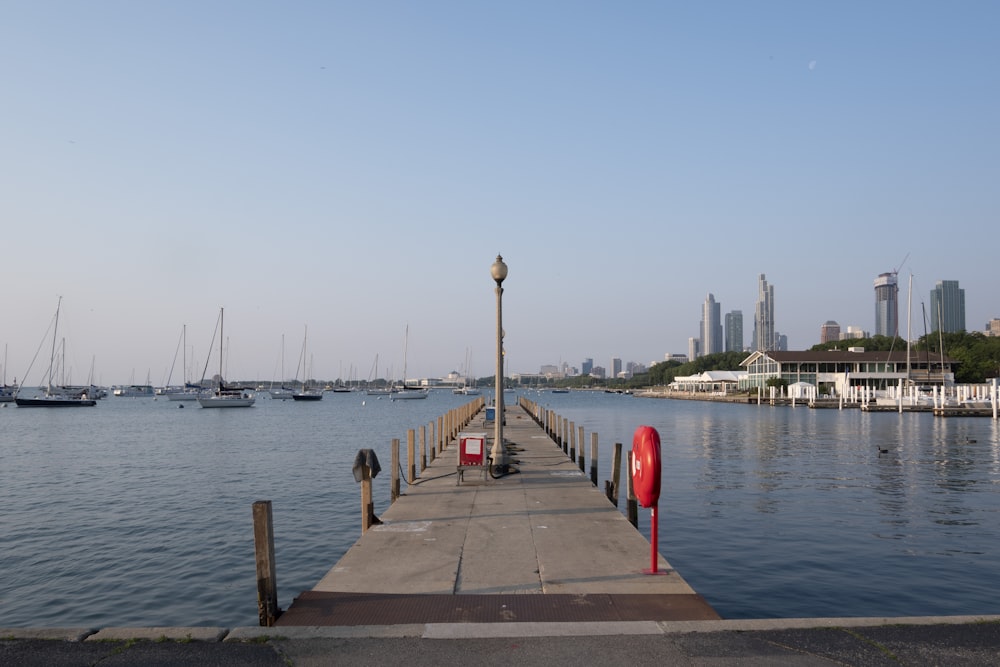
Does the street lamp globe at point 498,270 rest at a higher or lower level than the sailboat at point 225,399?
higher

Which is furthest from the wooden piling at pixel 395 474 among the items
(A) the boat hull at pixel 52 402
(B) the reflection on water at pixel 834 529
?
(A) the boat hull at pixel 52 402

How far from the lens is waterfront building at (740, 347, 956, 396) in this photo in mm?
113688

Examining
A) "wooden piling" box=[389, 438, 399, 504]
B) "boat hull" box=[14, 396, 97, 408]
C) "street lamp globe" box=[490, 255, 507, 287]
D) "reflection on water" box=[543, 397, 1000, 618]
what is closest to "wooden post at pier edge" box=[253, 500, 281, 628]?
"reflection on water" box=[543, 397, 1000, 618]

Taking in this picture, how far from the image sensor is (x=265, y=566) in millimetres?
8391

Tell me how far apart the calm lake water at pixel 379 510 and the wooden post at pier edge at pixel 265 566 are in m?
4.78

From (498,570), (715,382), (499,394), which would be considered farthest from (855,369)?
(498,570)

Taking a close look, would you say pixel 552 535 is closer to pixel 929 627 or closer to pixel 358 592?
pixel 358 592

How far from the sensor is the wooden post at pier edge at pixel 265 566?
27.1ft

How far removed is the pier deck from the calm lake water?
8.39ft

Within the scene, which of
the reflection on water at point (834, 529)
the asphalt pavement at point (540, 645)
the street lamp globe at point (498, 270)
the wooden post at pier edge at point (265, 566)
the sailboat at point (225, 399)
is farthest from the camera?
the sailboat at point (225, 399)

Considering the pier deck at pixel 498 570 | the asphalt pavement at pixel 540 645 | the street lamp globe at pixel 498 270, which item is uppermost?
the street lamp globe at pixel 498 270

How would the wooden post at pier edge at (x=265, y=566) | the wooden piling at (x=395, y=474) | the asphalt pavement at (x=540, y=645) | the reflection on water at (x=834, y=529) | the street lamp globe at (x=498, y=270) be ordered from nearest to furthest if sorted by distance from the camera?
the asphalt pavement at (x=540, y=645) → the wooden post at pier edge at (x=265, y=566) → the reflection on water at (x=834, y=529) → the wooden piling at (x=395, y=474) → the street lamp globe at (x=498, y=270)

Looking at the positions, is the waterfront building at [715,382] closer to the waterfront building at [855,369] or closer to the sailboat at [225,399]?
the waterfront building at [855,369]

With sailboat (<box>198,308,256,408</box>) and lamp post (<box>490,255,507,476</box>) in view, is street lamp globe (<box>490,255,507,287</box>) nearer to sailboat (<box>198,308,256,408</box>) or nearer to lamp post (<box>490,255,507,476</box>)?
lamp post (<box>490,255,507,476</box>)
